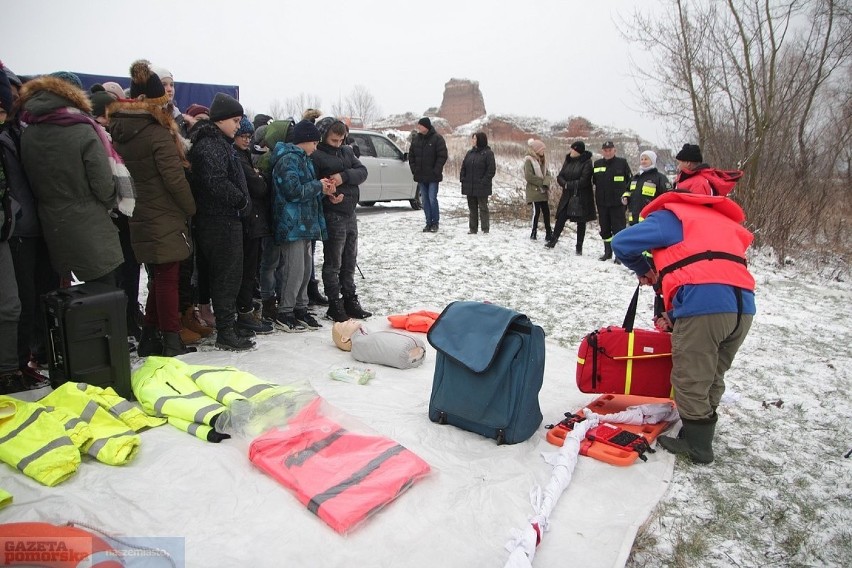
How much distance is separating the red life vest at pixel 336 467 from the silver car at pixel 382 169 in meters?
8.65

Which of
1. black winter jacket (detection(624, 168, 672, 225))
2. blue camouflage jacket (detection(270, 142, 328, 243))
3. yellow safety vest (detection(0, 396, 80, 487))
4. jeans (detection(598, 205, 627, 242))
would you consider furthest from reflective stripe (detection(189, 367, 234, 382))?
jeans (detection(598, 205, 627, 242))

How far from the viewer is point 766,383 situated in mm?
4395

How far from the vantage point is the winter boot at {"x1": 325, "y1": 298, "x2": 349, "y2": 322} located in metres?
5.44

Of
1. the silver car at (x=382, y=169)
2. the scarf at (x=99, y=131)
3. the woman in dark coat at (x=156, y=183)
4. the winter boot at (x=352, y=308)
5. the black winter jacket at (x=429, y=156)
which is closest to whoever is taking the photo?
the scarf at (x=99, y=131)

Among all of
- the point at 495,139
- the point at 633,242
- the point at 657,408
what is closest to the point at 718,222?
the point at 633,242

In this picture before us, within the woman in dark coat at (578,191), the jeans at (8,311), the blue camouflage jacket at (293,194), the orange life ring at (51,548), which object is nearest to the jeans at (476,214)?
the woman in dark coat at (578,191)

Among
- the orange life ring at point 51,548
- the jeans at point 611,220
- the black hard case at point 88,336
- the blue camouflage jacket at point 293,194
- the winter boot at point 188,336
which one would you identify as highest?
the blue camouflage jacket at point 293,194

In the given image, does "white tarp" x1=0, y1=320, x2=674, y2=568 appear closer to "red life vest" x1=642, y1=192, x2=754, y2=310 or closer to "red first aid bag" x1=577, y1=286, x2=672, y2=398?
"red first aid bag" x1=577, y1=286, x2=672, y2=398

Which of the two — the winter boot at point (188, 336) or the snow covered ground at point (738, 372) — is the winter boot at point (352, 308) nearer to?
the snow covered ground at point (738, 372)

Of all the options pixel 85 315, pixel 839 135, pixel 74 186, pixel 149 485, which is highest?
pixel 839 135

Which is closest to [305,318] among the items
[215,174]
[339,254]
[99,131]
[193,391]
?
[339,254]

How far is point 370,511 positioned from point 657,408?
1980mm

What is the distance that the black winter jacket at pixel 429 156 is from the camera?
941 centimetres

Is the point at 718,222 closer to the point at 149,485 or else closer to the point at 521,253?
the point at 149,485
